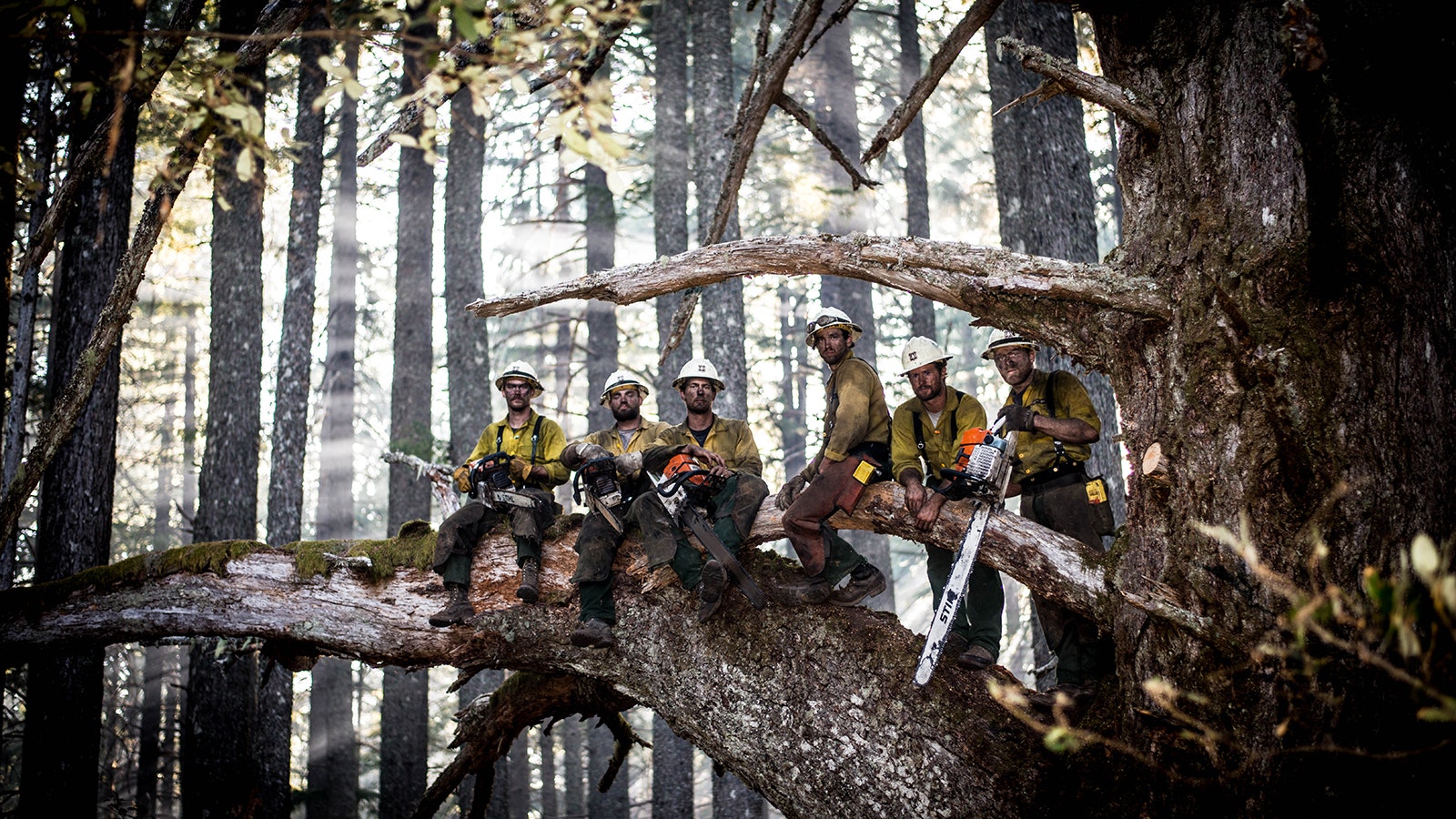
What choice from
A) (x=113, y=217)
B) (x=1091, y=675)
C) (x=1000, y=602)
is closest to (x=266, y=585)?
(x=113, y=217)

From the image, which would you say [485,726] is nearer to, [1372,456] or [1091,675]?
[1091,675]

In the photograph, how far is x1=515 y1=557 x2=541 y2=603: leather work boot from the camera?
6105mm

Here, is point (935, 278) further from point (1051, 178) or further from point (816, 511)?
point (1051, 178)

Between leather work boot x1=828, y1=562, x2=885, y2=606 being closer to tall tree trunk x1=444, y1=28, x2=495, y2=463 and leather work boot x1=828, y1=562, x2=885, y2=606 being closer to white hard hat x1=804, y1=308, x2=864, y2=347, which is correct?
white hard hat x1=804, y1=308, x2=864, y2=347

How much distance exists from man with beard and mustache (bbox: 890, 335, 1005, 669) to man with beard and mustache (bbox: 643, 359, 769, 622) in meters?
1.02

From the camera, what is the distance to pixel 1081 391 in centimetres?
551

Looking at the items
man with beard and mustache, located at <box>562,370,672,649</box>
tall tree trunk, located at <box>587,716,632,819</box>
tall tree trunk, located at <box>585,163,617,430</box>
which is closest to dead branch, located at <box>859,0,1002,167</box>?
→ man with beard and mustache, located at <box>562,370,672,649</box>

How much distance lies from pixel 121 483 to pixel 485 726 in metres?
29.5

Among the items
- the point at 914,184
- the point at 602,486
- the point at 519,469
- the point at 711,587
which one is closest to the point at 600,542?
the point at 602,486

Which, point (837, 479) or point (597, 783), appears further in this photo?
point (597, 783)

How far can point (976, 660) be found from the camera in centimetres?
521

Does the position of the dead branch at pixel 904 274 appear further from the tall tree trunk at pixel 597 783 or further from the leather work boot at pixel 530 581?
the tall tree trunk at pixel 597 783

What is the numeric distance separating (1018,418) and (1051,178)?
3417mm

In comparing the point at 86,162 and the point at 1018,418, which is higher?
the point at 86,162
